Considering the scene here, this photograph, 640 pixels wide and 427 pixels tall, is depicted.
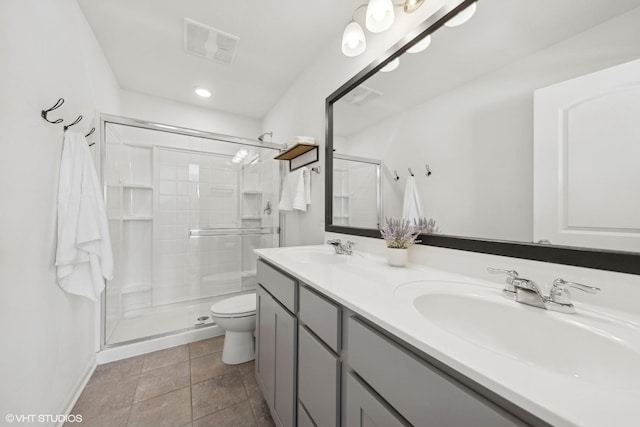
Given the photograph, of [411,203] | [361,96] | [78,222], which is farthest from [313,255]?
[78,222]

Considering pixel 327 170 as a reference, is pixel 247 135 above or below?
above

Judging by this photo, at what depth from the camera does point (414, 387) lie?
18.5 inches

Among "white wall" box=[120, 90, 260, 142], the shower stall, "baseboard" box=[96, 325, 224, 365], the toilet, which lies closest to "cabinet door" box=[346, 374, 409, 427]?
the toilet

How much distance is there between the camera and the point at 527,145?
0.76 metres

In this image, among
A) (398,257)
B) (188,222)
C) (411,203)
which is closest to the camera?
(398,257)

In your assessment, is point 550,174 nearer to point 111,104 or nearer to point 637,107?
point 637,107

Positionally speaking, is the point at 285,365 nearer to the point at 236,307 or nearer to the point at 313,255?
the point at 313,255

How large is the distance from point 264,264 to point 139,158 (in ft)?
6.69

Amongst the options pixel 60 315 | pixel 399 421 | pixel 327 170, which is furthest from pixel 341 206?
pixel 60 315

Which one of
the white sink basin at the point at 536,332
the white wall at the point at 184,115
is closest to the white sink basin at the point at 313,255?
the white sink basin at the point at 536,332

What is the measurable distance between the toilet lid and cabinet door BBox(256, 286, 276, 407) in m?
0.34

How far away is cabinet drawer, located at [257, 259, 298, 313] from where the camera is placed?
985 mm

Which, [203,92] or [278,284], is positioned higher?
[203,92]

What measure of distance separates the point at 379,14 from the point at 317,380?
1611 millimetres
